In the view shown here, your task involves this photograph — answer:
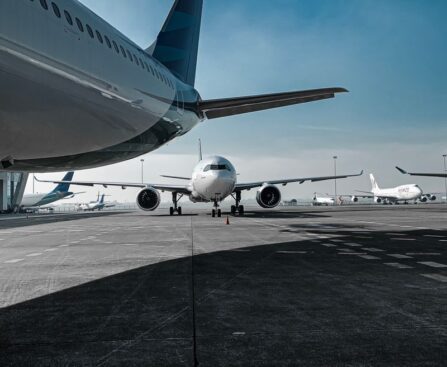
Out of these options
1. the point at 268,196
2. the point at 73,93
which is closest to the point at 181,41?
the point at 73,93

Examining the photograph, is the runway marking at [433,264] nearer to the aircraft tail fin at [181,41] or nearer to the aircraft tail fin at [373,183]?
the aircraft tail fin at [181,41]

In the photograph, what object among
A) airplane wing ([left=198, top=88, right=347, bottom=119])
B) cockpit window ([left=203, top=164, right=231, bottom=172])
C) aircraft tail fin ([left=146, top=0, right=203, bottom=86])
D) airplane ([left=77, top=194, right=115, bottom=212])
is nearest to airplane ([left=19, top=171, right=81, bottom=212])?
airplane ([left=77, top=194, right=115, bottom=212])

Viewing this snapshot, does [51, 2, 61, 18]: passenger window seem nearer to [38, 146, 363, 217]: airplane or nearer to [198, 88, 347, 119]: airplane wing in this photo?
[198, 88, 347, 119]: airplane wing

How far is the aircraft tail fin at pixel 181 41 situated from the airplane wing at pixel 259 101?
2.89m

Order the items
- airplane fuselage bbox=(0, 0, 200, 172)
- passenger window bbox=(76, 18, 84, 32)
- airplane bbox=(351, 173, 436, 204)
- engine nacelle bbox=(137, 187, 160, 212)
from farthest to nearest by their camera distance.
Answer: airplane bbox=(351, 173, 436, 204) → engine nacelle bbox=(137, 187, 160, 212) → passenger window bbox=(76, 18, 84, 32) → airplane fuselage bbox=(0, 0, 200, 172)

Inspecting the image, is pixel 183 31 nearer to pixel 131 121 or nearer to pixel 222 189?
pixel 131 121

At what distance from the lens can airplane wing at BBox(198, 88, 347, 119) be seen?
7681 mm

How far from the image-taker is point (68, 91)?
424 cm

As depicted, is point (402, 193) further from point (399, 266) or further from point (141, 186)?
point (399, 266)

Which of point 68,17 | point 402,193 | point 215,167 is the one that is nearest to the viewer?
point 68,17

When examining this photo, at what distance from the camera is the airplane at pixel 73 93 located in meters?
3.66

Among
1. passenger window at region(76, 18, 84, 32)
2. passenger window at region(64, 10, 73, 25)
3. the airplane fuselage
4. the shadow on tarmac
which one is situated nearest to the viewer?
the shadow on tarmac

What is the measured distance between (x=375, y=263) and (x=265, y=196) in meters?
18.1

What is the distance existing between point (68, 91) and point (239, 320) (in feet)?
9.53
